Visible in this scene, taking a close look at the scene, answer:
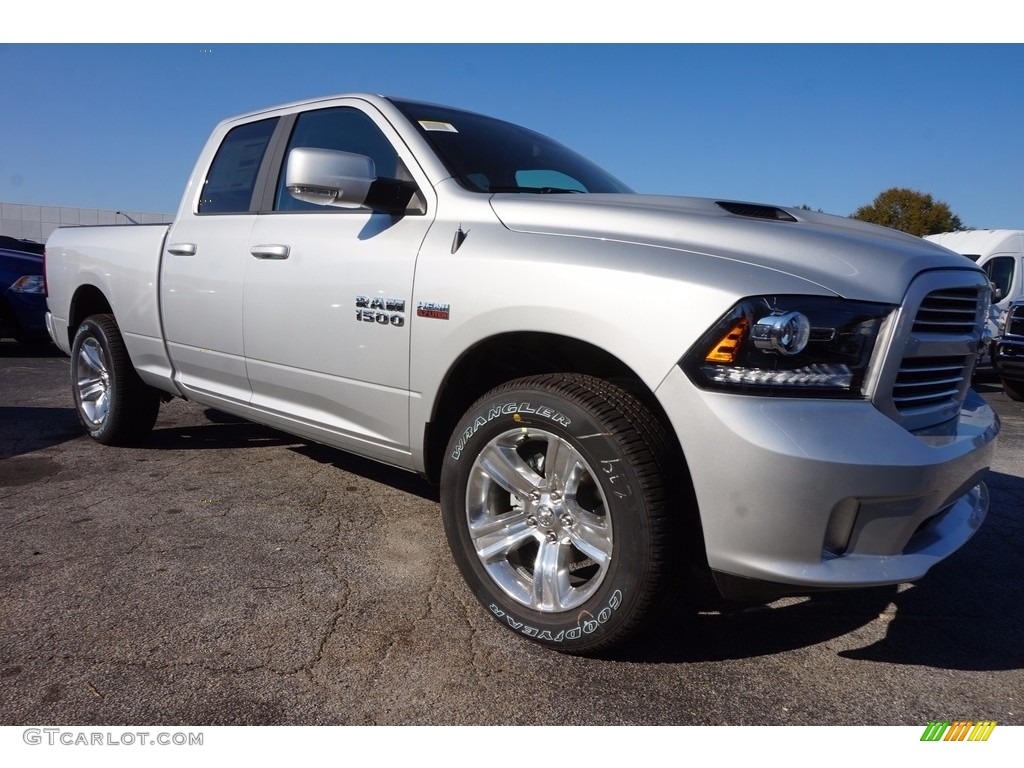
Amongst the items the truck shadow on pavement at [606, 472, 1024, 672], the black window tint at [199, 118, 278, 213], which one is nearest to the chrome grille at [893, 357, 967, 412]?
the truck shadow on pavement at [606, 472, 1024, 672]

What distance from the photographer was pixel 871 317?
2.15 meters

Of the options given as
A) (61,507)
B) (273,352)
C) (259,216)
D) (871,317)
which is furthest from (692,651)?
(61,507)

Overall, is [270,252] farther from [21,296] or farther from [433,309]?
[21,296]

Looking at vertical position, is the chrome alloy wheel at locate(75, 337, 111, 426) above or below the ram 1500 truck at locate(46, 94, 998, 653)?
below

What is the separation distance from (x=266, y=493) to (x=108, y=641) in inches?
62.2

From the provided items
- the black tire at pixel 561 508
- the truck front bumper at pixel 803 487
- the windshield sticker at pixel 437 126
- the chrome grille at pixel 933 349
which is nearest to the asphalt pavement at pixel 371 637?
the black tire at pixel 561 508

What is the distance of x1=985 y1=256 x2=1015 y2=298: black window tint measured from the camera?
37.8 ft

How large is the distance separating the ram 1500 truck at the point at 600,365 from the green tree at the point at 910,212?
37.9 metres

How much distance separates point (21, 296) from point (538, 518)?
941 centimetres

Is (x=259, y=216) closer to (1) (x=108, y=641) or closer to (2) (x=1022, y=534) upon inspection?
(1) (x=108, y=641)

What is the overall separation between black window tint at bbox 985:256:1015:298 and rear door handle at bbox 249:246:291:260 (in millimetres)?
11396

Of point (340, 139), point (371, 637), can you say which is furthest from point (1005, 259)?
point (371, 637)

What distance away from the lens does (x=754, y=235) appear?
2324 mm

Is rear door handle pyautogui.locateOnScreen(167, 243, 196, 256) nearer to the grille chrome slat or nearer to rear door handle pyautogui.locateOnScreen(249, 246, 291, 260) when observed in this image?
rear door handle pyautogui.locateOnScreen(249, 246, 291, 260)
